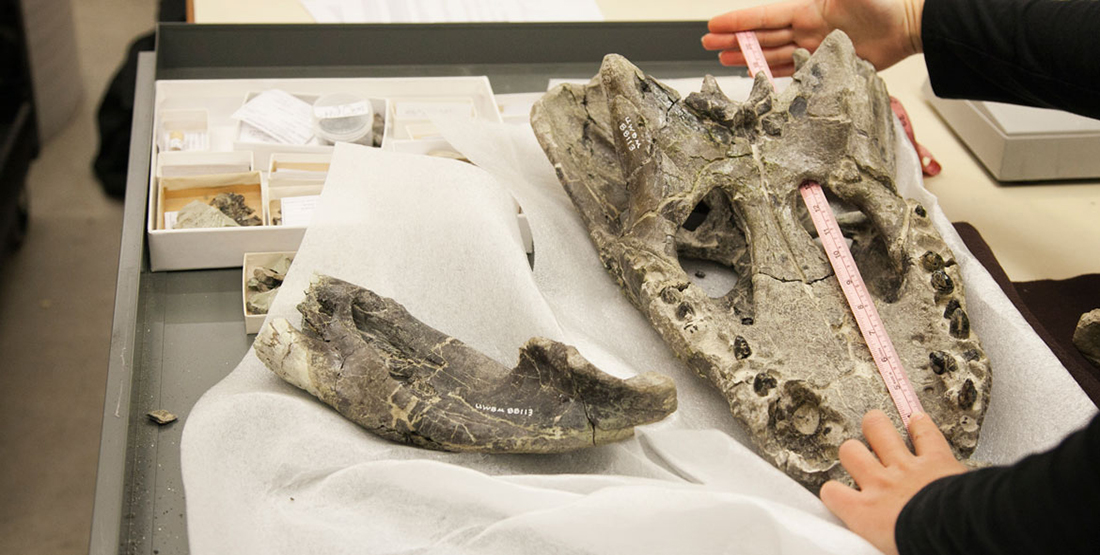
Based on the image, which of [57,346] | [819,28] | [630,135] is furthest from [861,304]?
[57,346]

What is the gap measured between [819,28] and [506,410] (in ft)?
4.07

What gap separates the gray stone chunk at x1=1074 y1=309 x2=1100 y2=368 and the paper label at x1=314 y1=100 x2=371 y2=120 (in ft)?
4.78

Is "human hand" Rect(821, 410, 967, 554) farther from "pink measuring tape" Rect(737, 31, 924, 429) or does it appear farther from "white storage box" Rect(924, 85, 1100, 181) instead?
"white storage box" Rect(924, 85, 1100, 181)

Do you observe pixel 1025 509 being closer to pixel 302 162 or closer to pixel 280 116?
pixel 302 162

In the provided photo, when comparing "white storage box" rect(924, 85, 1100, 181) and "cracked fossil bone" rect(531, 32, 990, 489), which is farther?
"white storage box" rect(924, 85, 1100, 181)

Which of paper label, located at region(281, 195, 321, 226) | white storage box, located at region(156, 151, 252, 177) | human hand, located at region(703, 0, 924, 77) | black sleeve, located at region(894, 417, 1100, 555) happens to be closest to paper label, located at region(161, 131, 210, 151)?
white storage box, located at region(156, 151, 252, 177)

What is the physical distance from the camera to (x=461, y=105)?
224 cm

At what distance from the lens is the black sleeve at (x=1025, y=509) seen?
945 millimetres

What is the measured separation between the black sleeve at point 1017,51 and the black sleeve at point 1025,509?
1.03 m

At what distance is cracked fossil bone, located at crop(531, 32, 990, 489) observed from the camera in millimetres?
1393

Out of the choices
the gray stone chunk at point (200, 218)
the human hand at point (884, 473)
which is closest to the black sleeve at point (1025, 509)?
the human hand at point (884, 473)

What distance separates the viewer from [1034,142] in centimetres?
215

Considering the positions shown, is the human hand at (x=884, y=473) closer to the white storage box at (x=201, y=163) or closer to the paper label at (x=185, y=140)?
the white storage box at (x=201, y=163)

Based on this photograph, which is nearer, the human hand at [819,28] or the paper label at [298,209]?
the paper label at [298,209]
